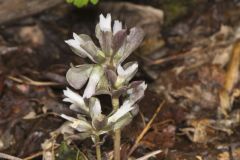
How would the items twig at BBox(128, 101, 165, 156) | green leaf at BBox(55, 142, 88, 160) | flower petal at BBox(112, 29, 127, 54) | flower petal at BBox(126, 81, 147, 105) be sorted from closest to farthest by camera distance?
flower petal at BBox(112, 29, 127, 54) → flower petal at BBox(126, 81, 147, 105) → green leaf at BBox(55, 142, 88, 160) → twig at BBox(128, 101, 165, 156)

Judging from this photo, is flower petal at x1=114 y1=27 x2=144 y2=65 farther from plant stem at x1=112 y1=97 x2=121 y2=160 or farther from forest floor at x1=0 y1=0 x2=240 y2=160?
forest floor at x1=0 y1=0 x2=240 y2=160

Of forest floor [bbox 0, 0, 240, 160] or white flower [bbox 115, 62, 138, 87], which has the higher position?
white flower [bbox 115, 62, 138, 87]

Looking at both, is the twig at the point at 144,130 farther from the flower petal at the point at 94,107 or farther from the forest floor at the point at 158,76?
the flower petal at the point at 94,107

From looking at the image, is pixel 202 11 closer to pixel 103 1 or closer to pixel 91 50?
pixel 103 1

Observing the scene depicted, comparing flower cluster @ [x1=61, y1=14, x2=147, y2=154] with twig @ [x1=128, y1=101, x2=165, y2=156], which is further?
twig @ [x1=128, y1=101, x2=165, y2=156]

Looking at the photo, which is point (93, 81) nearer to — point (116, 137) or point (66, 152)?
point (116, 137)

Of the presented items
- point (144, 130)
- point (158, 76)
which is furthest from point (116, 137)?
point (158, 76)

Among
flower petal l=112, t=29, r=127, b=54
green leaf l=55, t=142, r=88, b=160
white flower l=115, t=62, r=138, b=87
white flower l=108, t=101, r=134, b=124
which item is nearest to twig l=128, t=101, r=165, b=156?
green leaf l=55, t=142, r=88, b=160
